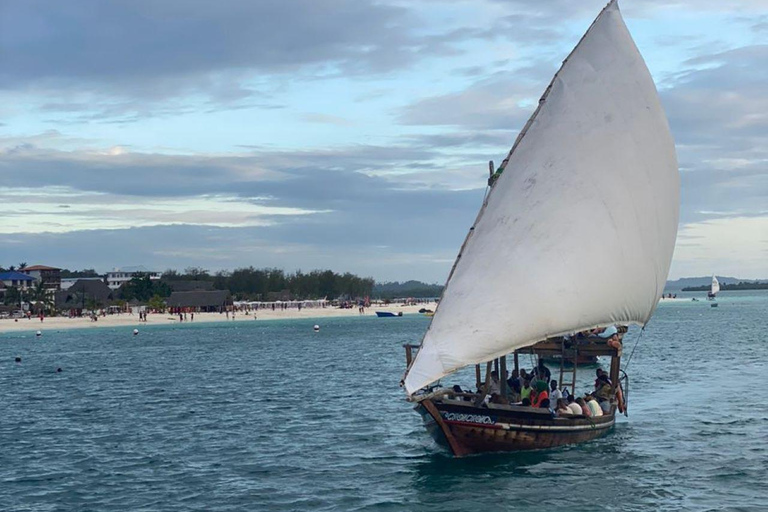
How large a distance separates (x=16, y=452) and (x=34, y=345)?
93.2m

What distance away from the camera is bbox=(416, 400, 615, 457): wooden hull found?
29.3 metres

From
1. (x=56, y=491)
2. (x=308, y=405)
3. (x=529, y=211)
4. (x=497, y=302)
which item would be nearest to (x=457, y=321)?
(x=497, y=302)

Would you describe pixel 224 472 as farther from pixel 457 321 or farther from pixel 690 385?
pixel 690 385

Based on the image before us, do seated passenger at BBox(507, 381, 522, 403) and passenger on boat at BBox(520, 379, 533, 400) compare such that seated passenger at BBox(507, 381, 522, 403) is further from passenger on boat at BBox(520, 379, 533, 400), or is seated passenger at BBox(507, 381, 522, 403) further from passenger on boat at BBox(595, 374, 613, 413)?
passenger on boat at BBox(595, 374, 613, 413)

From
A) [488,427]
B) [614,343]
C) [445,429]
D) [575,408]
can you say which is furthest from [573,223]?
[445,429]

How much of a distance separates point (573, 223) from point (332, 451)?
38.9 feet

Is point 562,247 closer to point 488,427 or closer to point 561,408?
point 561,408

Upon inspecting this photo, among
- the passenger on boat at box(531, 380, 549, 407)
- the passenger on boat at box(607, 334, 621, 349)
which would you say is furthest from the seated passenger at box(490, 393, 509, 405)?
the passenger on boat at box(607, 334, 621, 349)

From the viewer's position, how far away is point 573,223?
103 feet

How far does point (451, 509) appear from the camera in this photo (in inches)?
1008

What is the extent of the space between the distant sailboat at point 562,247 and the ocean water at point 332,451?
1.61 m

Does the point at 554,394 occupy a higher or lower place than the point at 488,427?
higher

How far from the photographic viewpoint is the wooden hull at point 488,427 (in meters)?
29.3

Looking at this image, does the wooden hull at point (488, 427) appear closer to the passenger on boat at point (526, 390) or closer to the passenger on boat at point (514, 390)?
the passenger on boat at point (526, 390)
